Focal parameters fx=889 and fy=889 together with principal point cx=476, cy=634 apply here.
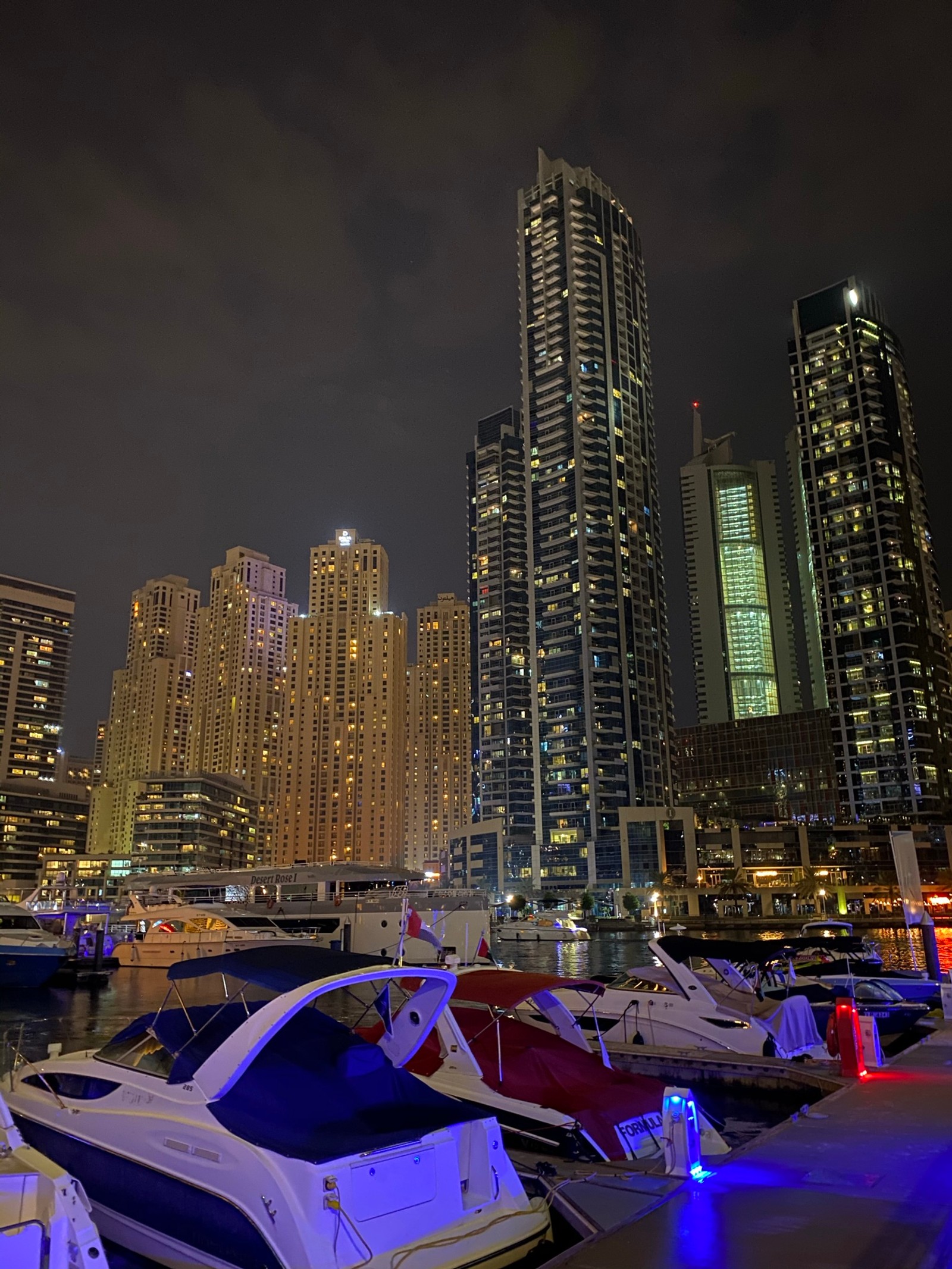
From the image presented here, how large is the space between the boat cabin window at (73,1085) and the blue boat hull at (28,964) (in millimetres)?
34965

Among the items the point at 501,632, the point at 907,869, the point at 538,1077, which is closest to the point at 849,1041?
the point at 538,1077

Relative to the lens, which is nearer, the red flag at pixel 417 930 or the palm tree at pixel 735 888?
the red flag at pixel 417 930

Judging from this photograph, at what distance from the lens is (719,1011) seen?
2075 centimetres

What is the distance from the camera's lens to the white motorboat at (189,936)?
5397 cm

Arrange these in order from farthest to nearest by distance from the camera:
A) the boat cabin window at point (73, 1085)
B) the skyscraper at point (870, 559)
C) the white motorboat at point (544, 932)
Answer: the skyscraper at point (870, 559)
the white motorboat at point (544, 932)
the boat cabin window at point (73, 1085)

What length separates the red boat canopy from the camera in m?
14.5

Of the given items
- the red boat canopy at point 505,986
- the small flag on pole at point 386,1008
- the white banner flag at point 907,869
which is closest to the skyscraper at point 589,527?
the white banner flag at point 907,869

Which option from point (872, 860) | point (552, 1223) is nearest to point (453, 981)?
point (552, 1223)

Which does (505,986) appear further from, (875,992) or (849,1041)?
(875,992)

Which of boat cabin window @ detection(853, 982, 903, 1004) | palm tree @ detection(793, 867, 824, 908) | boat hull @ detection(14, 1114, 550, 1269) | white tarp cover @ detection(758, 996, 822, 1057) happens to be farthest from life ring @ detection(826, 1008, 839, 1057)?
palm tree @ detection(793, 867, 824, 908)

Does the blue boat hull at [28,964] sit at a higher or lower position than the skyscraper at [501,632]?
lower

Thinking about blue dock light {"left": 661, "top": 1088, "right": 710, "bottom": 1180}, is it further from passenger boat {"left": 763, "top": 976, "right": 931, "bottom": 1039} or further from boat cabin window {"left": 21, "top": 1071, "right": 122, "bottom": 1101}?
passenger boat {"left": 763, "top": 976, "right": 931, "bottom": 1039}

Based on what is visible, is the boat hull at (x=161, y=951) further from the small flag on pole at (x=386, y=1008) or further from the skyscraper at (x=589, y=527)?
the skyscraper at (x=589, y=527)

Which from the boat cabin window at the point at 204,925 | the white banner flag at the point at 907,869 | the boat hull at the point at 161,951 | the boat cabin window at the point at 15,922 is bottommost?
the boat hull at the point at 161,951
